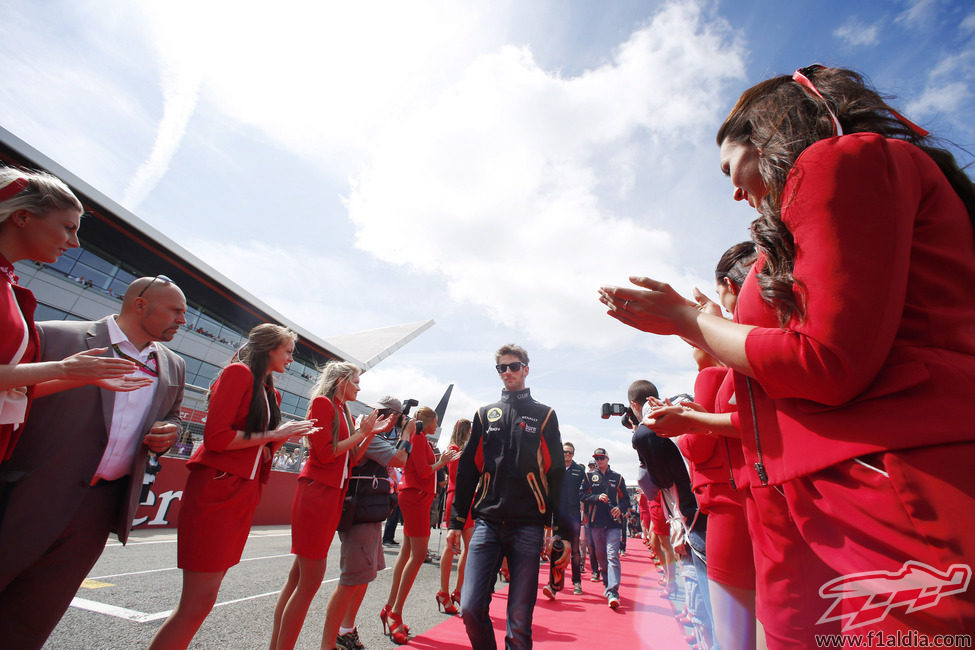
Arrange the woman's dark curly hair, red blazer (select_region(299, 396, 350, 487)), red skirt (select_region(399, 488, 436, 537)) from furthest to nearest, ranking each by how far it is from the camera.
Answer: red skirt (select_region(399, 488, 436, 537)) < red blazer (select_region(299, 396, 350, 487)) < the woman's dark curly hair

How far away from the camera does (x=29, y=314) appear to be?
182 centimetres

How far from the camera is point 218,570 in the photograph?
216 cm

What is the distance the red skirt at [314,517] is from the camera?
2893 millimetres

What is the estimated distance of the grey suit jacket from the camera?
175 cm

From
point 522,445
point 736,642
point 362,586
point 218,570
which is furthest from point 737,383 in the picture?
point 362,586

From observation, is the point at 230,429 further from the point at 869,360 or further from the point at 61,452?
the point at 869,360

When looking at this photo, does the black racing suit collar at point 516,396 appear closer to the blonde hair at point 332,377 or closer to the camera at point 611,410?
the camera at point 611,410

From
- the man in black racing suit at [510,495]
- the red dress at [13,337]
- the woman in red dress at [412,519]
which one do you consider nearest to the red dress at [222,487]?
the red dress at [13,337]

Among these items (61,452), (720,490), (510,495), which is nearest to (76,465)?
(61,452)

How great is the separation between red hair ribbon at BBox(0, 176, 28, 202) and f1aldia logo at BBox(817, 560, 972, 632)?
2.86 metres

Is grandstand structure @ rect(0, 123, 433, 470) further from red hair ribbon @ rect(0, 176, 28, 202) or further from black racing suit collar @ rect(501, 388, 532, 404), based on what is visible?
red hair ribbon @ rect(0, 176, 28, 202)

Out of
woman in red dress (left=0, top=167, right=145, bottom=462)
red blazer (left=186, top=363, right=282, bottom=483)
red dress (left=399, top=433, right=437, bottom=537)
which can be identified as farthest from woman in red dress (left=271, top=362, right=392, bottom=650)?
woman in red dress (left=0, top=167, right=145, bottom=462)

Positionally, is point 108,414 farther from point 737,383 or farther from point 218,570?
point 737,383

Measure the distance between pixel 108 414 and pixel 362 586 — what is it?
211cm
